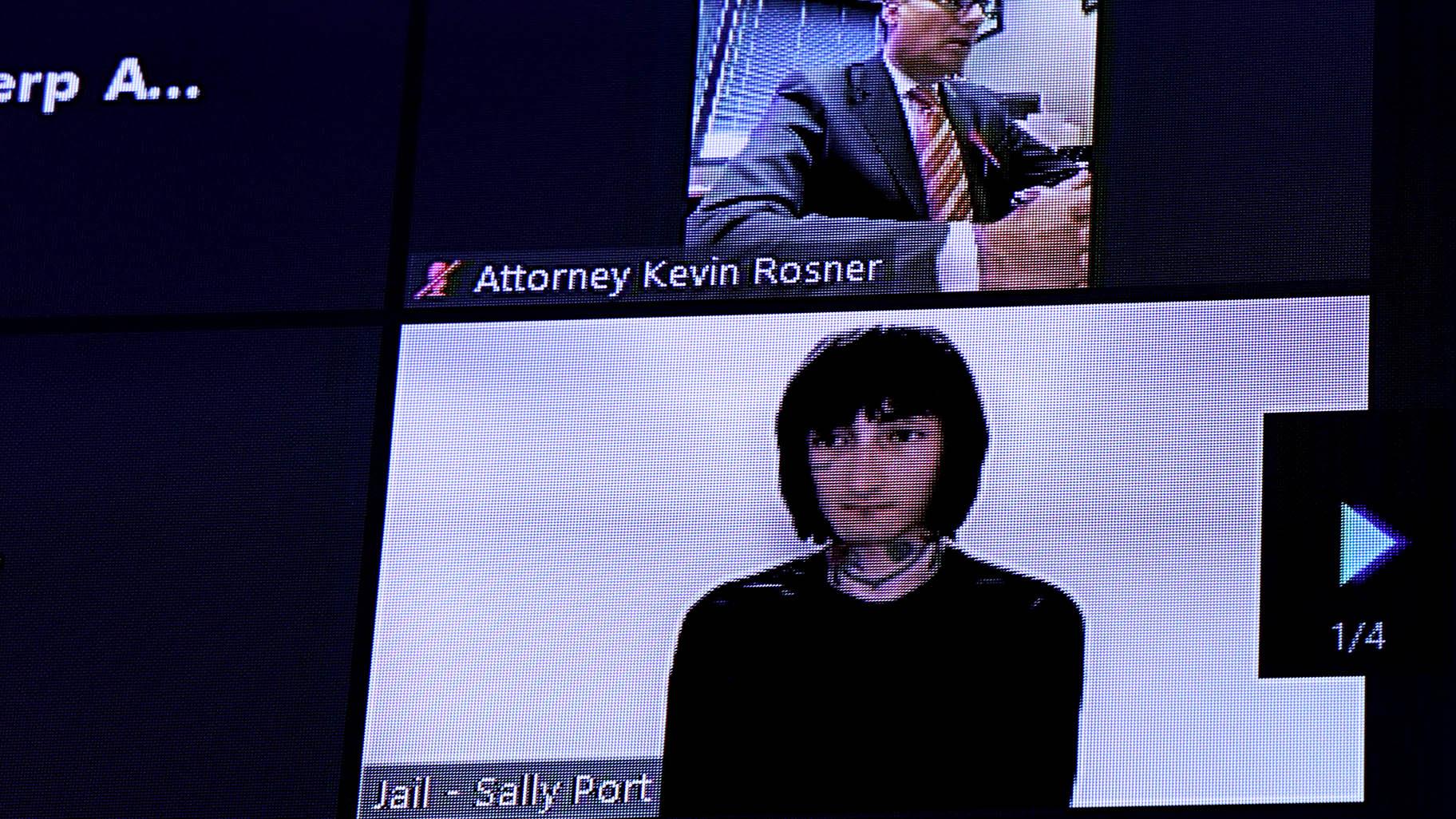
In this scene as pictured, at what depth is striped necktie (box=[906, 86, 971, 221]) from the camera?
4168 millimetres

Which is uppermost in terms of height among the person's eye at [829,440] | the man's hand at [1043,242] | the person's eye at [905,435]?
the man's hand at [1043,242]

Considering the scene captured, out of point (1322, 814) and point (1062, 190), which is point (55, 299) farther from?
point (1322, 814)

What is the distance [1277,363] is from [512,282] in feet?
3.59

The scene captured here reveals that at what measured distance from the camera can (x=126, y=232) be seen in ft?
14.4

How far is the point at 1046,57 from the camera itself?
4234 millimetres

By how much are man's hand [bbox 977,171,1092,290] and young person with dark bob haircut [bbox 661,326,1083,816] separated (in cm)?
14

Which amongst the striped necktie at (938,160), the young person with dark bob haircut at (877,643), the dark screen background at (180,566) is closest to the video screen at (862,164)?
the striped necktie at (938,160)

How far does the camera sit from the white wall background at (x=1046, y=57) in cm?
420

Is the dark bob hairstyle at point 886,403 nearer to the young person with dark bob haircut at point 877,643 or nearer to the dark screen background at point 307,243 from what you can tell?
the young person with dark bob haircut at point 877,643

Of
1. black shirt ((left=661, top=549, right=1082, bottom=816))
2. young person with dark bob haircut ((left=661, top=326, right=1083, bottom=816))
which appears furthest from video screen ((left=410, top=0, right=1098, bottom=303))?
black shirt ((left=661, top=549, right=1082, bottom=816))

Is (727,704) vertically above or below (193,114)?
below

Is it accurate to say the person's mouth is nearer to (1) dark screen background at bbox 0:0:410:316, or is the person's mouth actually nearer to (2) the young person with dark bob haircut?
(2) the young person with dark bob haircut

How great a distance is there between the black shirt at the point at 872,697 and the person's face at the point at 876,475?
0.08m

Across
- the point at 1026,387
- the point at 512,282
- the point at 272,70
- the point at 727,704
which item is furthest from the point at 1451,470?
the point at 272,70
